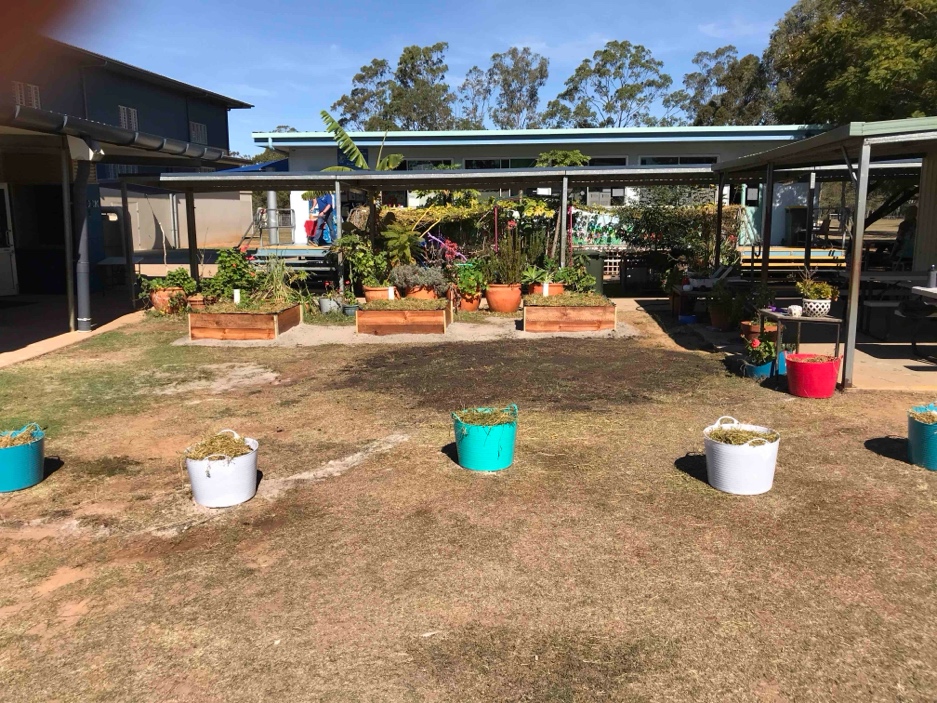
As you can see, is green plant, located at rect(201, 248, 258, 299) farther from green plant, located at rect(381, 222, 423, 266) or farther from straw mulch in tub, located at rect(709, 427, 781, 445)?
straw mulch in tub, located at rect(709, 427, 781, 445)

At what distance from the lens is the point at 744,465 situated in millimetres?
4594

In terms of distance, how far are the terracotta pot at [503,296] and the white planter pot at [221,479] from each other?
321 inches

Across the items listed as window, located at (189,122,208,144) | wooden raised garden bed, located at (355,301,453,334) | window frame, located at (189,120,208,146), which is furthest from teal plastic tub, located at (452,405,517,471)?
window, located at (189,122,208,144)

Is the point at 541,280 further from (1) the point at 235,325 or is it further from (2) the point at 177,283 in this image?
(2) the point at 177,283

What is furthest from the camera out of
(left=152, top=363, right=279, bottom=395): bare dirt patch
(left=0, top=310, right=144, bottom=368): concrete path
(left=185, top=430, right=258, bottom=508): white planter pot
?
(left=0, top=310, right=144, bottom=368): concrete path

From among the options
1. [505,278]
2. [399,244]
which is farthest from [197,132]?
[505,278]

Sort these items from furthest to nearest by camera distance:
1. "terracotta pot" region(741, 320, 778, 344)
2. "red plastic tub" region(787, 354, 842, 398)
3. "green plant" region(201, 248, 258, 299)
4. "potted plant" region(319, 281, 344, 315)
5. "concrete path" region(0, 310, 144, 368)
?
"potted plant" region(319, 281, 344, 315)
"green plant" region(201, 248, 258, 299)
"concrete path" region(0, 310, 144, 368)
"terracotta pot" region(741, 320, 778, 344)
"red plastic tub" region(787, 354, 842, 398)

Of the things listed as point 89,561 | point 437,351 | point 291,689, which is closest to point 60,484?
point 89,561

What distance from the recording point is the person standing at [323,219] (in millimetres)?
17078

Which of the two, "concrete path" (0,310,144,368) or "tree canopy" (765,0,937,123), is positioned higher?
"tree canopy" (765,0,937,123)

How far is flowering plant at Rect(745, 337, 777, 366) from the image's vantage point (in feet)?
24.7

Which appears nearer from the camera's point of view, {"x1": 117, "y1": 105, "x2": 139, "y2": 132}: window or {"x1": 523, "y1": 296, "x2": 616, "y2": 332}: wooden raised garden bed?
{"x1": 523, "y1": 296, "x2": 616, "y2": 332}: wooden raised garden bed

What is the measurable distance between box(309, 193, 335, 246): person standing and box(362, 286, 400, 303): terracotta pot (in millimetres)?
5069

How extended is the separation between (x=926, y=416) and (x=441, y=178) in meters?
8.89
